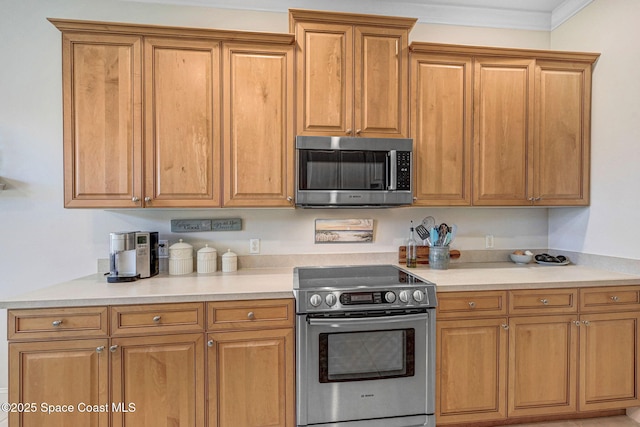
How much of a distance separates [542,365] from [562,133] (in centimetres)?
166

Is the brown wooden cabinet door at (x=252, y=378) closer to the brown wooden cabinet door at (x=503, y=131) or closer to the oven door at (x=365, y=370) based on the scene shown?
the oven door at (x=365, y=370)

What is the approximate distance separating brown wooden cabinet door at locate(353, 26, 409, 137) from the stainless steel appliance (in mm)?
1565

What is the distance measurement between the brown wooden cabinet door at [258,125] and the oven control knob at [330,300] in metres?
0.68

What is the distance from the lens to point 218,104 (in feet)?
6.65

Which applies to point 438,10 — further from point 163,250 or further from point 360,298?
point 163,250

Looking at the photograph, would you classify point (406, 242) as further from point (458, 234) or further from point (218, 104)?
point (218, 104)

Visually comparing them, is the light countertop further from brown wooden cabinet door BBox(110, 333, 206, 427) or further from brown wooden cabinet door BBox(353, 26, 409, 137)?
brown wooden cabinet door BBox(353, 26, 409, 137)

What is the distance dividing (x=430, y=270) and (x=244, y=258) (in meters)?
1.40

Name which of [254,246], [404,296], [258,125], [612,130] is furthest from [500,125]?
[254,246]

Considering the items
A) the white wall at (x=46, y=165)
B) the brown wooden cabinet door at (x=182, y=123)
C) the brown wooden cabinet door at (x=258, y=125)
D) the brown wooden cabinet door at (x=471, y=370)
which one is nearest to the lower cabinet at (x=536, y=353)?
the brown wooden cabinet door at (x=471, y=370)

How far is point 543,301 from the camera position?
1.96 m

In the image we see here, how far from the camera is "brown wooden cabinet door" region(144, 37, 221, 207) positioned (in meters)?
1.98

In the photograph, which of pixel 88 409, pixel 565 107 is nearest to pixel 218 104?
pixel 88 409

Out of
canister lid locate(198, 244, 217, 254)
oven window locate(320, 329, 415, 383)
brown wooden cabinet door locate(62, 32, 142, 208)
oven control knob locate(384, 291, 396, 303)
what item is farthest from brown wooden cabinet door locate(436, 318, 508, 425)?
brown wooden cabinet door locate(62, 32, 142, 208)
